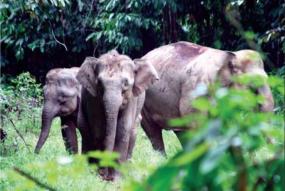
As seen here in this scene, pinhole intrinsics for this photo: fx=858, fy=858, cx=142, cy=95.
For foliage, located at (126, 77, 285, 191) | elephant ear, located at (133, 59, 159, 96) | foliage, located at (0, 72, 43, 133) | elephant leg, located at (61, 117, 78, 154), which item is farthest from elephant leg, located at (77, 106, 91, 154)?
foliage, located at (126, 77, 285, 191)

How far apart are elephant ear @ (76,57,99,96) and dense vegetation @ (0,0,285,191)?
0.85 meters

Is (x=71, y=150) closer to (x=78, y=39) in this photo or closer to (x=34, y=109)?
(x=34, y=109)

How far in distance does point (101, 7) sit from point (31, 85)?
3.30m

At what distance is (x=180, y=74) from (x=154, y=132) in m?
0.98

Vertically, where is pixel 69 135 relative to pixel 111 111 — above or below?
below

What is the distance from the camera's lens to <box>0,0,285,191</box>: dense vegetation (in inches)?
47.8

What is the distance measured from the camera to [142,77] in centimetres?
820

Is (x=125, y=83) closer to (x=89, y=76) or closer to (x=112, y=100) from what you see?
(x=112, y=100)

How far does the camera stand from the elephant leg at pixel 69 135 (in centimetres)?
1005

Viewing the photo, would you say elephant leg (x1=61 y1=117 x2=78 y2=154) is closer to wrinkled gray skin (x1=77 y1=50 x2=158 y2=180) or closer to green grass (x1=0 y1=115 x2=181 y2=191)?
green grass (x1=0 y1=115 x2=181 y2=191)

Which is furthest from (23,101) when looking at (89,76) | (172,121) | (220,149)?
A: (220,149)

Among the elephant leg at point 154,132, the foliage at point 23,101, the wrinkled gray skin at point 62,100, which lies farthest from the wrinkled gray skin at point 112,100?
the foliage at point 23,101

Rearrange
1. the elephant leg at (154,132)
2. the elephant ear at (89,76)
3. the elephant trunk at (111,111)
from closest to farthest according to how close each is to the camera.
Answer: the elephant trunk at (111,111)
the elephant ear at (89,76)
the elephant leg at (154,132)

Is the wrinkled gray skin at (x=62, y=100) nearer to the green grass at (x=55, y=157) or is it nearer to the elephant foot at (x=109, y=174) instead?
the green grass at (x=55, y=157)
